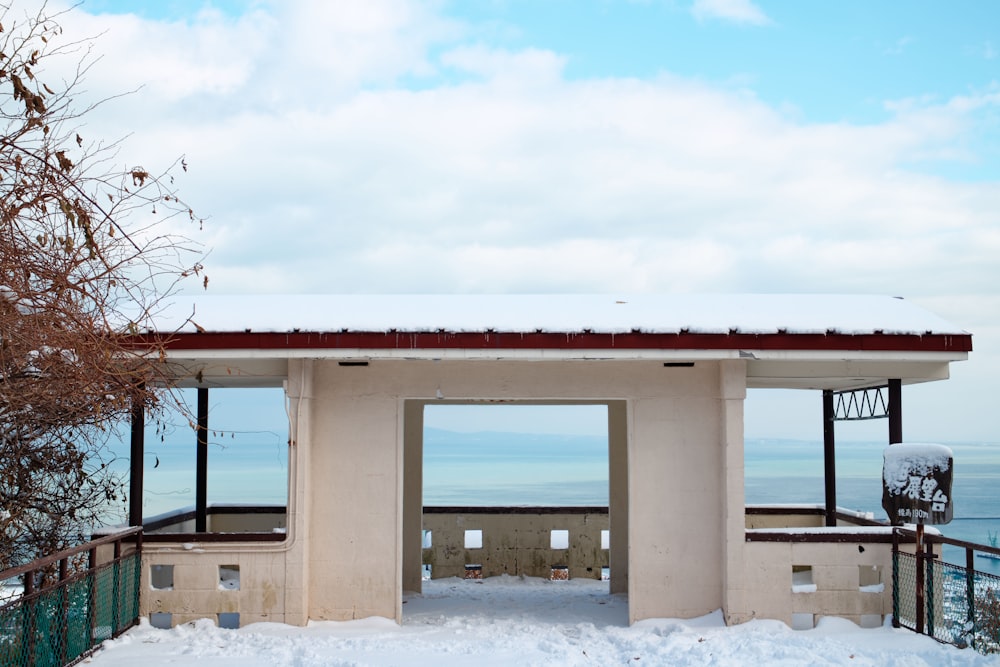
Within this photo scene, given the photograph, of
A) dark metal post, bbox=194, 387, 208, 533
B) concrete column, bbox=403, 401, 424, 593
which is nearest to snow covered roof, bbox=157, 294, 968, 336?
dark metal post, bbox=194, 387, 208, 533

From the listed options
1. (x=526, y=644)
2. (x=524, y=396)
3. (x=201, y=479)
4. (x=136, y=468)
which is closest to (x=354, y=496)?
(x=524, y=396)

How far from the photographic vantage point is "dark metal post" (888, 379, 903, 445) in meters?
10.3

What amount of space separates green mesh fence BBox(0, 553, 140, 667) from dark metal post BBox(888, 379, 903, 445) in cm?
793

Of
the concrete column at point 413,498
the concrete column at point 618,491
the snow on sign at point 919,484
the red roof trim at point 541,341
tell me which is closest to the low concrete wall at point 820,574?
the snow on sign at point 919,484

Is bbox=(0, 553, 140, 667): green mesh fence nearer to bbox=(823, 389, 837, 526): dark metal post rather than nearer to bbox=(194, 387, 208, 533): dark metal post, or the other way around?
bbox=(194, 387, 208, 533): dark metal post

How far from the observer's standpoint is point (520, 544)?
49.2ft

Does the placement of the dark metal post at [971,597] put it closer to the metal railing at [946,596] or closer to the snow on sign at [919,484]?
the metal railing at [946,596]

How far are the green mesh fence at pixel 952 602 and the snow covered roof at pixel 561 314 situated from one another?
2347 mm

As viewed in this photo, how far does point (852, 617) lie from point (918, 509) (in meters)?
1.65

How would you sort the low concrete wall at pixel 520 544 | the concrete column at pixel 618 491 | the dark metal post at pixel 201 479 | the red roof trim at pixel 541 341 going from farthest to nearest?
the low concrete wall at pixel 520 544 → the concrete column at pixel 618 491 → the dark metal post at pixel 201 479 → the red roof trim at pixel 541 341

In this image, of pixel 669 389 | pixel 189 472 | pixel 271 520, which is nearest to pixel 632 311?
pixel 669 389

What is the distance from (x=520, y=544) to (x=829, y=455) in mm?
4788

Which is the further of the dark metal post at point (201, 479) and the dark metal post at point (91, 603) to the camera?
the dark metal post at point (201, 479)

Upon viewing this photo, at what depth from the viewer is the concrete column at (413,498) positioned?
13705mm
